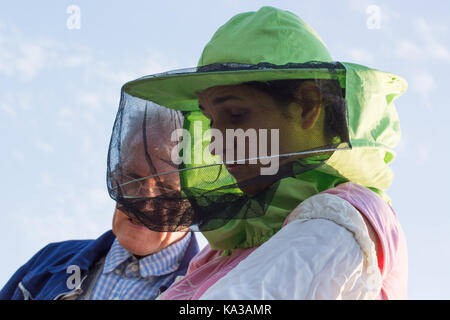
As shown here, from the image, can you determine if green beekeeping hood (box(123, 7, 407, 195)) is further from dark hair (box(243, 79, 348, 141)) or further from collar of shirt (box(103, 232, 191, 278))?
collar of shirt (box(103, 232, 191, 278))

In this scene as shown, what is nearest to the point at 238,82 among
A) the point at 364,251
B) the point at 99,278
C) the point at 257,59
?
the point at 257,59

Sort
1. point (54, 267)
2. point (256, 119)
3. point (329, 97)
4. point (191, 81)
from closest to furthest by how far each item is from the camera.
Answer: point (329, 97) < point (256, 119) < point (191, 81) < point (54, 267)

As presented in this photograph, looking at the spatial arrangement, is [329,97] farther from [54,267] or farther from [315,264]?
[54,267]

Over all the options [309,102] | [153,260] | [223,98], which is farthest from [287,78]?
[153,260]

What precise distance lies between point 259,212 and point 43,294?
6.96 ft

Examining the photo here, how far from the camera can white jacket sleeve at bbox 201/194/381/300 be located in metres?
1.46

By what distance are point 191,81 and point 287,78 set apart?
1.43 feet

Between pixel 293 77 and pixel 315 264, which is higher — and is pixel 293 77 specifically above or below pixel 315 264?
above

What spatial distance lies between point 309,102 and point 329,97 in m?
0.10

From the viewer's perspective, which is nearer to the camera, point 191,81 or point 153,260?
point 191,81

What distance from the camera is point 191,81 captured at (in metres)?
2.36

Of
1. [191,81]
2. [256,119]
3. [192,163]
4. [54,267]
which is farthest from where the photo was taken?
[54,267]

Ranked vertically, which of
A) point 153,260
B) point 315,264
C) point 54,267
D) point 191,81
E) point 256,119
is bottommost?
point 54,267

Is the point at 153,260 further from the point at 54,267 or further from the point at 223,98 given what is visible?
the point at 223,98
